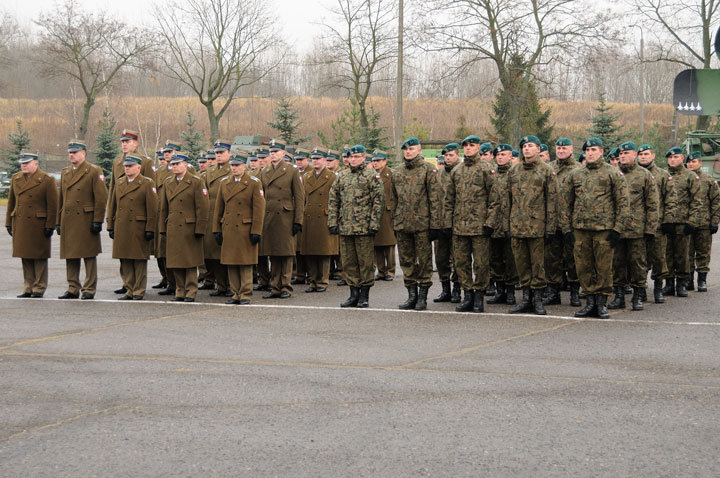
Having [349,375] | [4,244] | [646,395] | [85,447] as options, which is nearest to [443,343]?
[349,375]

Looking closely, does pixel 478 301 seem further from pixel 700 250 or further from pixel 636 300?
pixel 700 250

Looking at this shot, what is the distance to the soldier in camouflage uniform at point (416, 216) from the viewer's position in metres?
10.2

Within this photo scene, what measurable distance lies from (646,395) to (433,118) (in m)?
69.8

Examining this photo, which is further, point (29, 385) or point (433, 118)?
point (433, 118)

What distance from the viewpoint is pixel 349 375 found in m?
6.66

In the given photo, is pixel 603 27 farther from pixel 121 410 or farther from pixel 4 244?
pixel 121 410

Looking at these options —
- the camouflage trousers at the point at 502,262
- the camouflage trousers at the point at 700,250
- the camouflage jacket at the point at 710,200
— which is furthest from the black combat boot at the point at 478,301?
the camouflage jacket at the point at 710,200

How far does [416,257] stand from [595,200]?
7.12 feet

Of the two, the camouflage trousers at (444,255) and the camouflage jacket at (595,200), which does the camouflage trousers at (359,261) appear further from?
the camouflage jacket at (595,200)

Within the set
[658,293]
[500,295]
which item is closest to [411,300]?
[500,295]

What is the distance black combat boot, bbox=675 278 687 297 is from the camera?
1155 cm

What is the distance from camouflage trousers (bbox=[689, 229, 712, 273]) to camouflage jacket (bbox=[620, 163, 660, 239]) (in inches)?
76.7

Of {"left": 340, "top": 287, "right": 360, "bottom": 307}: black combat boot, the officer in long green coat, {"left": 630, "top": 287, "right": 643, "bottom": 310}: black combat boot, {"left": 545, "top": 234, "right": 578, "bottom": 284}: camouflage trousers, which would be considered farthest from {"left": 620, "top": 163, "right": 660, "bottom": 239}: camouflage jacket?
the officer in long green coat

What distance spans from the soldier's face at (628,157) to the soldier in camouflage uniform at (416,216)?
231 cm
